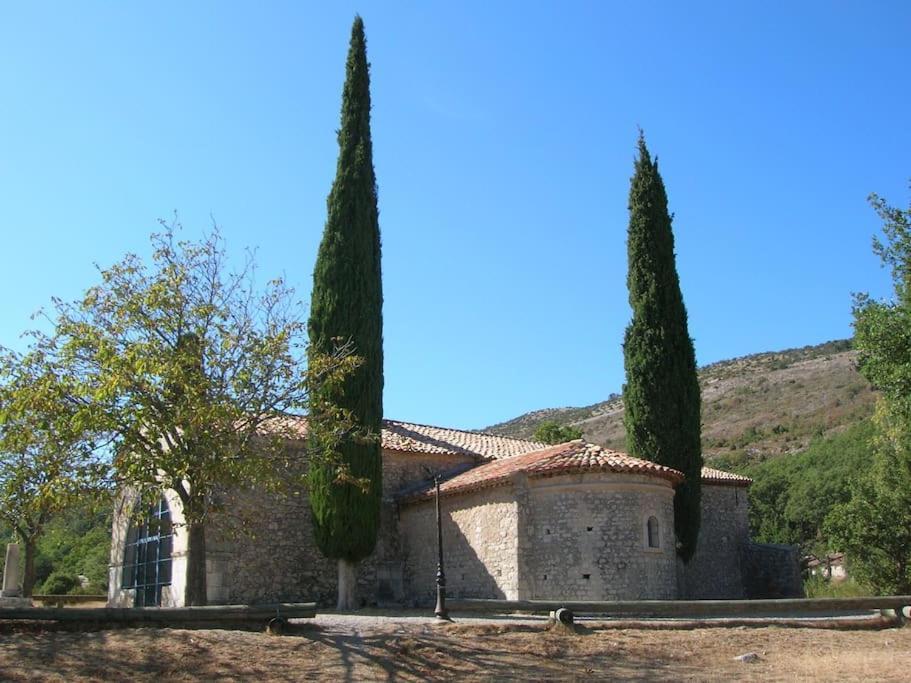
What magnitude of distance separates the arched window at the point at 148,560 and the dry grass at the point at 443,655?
10.6 metres

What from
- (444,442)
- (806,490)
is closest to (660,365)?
(444,442)

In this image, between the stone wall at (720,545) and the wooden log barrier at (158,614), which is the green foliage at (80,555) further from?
the wooden log barrier at (158,614)

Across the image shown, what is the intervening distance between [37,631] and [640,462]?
13.4 m

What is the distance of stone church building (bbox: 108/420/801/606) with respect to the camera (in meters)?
19.1

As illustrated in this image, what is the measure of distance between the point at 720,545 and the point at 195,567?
59.2 ft

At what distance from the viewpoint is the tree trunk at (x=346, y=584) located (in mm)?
21312

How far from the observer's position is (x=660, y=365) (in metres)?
23.2

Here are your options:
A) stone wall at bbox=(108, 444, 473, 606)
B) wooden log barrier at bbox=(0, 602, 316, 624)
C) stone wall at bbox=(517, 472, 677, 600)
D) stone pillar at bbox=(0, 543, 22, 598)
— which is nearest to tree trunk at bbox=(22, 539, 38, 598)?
stone wall at bbox=(108, 444, 473, 606)

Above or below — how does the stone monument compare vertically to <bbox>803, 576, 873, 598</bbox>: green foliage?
above

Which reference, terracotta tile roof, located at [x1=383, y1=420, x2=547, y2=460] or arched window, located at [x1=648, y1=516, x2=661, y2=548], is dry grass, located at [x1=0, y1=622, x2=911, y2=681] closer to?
arched window, located at [x1=648, y1=516, x2=661, y2=548]

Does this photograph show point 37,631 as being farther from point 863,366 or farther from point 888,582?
point 888,582

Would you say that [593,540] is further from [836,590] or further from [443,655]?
[836,590]

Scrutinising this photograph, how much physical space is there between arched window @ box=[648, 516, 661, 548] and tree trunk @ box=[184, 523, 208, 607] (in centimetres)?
1034

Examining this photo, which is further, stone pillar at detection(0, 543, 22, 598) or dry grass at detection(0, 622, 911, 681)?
stone pillar at detection(0, 543, 22, 598)
